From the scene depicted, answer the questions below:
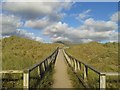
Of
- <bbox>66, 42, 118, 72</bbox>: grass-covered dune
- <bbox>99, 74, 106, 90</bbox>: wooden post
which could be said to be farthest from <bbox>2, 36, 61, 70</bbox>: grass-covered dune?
<bbox>99, 74, 106, 90</bbox>: wooden post

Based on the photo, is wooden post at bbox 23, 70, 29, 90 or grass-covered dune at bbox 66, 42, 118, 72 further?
grass-covered dune at bbox 66, 42, 118, 72

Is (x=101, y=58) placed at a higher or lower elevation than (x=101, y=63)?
higher

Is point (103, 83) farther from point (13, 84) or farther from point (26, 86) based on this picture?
point (13, 84)

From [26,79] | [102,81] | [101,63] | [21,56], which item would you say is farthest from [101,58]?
[26,79]

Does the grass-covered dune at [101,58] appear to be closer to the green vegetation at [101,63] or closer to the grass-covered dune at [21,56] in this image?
the green vegetation at [101,63]

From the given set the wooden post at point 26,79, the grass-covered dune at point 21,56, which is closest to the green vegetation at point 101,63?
the wooden post at point 26,79

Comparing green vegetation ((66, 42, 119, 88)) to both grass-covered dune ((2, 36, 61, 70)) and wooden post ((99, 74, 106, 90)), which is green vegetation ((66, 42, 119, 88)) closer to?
wooden post ((99, 74, 106, 90))

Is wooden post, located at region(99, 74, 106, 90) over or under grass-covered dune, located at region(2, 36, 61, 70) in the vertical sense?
under

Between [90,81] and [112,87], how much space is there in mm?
967

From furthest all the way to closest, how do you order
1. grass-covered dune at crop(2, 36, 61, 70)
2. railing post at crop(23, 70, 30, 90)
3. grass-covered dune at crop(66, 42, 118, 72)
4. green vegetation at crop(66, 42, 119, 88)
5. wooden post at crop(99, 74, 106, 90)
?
grass-covered dune at crop(66, 42, 118, 72), grass-covered dune at crop(2, 36, 61, 70), green vegetation at crop(66, 42, 119, 88), railing post at crop(23, 70, 30, 90), wooden post at crop(99, 74, 106, 90)

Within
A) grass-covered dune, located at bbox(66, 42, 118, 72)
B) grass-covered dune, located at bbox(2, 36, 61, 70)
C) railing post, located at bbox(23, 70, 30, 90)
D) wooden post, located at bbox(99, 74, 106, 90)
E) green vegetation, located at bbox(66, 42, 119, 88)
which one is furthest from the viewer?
grass-covered dune, located at bbox(66, 42, 118, 72)

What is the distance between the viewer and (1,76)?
9.64 meters

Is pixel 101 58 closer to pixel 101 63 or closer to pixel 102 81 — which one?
pixel 101 63

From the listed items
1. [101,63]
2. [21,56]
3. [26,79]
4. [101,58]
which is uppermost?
[21,56]
